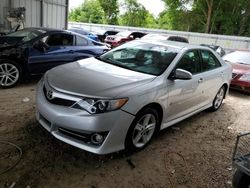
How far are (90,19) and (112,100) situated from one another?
4461cm

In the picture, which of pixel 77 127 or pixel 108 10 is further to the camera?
pixel 108 10

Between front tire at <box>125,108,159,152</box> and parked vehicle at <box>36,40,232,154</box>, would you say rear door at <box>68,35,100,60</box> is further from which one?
front tire at <box>125,108,159,152</box>

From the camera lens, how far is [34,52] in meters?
6.16

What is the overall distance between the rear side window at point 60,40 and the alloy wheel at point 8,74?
1.04 m

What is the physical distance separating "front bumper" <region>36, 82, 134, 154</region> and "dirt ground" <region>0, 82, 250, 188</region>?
288 millimetres

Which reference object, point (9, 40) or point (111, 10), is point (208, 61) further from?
point (111, 10)

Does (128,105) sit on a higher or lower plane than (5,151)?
higher

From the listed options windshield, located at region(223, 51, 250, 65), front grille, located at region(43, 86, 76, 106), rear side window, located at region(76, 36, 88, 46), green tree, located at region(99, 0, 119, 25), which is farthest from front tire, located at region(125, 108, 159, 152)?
green tree, located at region(99, 0, 119, 25)

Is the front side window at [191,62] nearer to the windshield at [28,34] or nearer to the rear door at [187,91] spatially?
the rear door at [187,91]

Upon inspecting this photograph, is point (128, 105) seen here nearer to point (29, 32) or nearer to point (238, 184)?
point (238, 184)

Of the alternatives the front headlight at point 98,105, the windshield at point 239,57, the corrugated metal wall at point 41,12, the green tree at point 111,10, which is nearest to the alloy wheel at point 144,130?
the front headlight at point 98,105

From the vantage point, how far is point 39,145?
11.8 ft

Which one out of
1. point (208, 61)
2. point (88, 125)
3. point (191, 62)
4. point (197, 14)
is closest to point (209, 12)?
point (197, 14)

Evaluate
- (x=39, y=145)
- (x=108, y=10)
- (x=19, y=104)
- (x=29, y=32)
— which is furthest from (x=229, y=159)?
(x=108, y=10)
